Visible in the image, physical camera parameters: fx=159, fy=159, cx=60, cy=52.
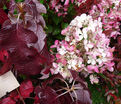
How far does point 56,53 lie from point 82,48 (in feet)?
0.45

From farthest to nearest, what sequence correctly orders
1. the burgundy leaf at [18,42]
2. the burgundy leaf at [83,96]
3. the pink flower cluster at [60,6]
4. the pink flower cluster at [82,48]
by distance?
1. the pink flower cluster at [60,6]
2. the pink flower cluster at [82,48]
3. the burgundy leaf at [83,96]
4. the burgundy leaf at [18,42]

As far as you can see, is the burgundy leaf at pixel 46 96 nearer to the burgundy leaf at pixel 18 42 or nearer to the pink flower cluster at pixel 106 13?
the burgundy leaf at pixel 18 42

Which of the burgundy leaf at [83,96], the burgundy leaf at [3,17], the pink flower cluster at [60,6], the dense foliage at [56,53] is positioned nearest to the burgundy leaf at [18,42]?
the dense foliage at [56,53]

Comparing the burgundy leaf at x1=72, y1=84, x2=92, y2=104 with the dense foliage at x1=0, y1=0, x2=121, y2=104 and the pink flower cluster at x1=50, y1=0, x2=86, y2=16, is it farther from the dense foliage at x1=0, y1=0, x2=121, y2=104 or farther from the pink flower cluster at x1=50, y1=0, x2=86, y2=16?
the pink flower cluster at x1=50, y1=0, x2=86, y2=16

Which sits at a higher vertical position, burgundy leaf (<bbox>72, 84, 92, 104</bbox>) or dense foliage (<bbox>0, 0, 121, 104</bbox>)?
dense foliage (<bbox>0, 0, 121, 104</bbox>)

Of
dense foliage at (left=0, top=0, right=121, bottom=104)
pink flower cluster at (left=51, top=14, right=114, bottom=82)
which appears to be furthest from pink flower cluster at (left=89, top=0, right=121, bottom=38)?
pink flower cluster at (left=51, top=14, right=114, bottom=82)

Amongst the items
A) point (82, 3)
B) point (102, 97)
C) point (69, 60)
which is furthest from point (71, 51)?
point (102, 97)

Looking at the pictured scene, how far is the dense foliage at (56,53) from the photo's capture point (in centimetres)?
49

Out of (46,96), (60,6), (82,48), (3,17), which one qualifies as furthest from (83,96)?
(60,6)

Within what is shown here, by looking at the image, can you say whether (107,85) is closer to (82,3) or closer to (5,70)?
(82,3)

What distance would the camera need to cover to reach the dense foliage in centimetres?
49

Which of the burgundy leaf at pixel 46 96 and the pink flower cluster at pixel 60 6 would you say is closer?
the burgundy leaf at pixel 46 96

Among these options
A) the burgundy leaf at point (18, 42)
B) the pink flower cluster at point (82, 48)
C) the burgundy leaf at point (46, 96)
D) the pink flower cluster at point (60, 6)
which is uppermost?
the pink flower cluster at point (60, 6)

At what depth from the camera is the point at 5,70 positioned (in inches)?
20.0
